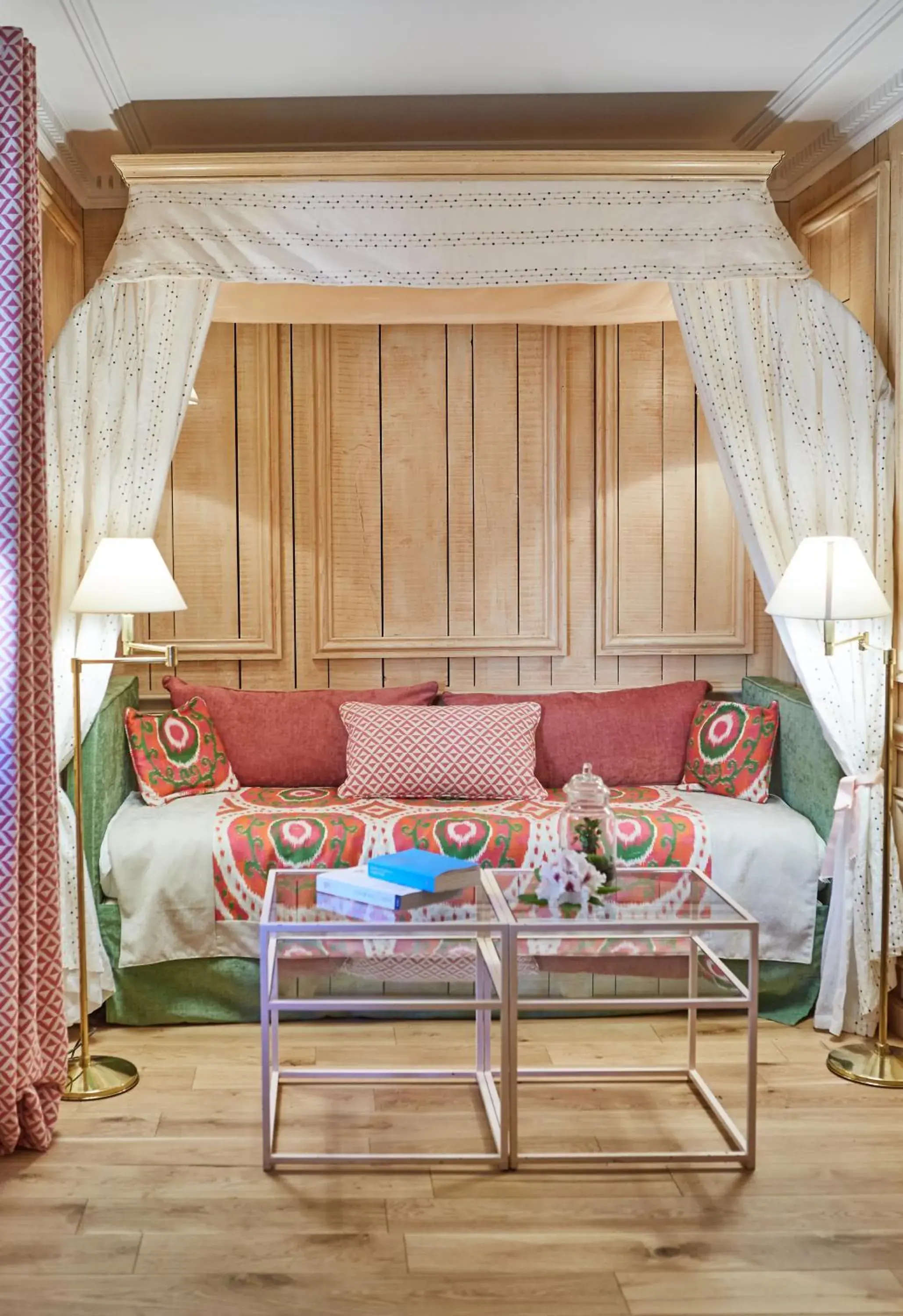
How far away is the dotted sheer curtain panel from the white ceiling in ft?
1.89

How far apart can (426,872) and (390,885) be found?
9cm

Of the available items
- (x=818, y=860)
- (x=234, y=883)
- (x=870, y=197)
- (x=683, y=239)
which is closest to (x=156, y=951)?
(x=234, y=883)

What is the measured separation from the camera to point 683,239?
3668 millimetres

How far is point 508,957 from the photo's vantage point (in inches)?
110

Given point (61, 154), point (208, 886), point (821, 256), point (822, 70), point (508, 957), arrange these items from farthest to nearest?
point (821, 256) < point (61, 154) < point (208, 886) < point (822, 70) < point (508, 957)

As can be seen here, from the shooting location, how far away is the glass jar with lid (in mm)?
3008

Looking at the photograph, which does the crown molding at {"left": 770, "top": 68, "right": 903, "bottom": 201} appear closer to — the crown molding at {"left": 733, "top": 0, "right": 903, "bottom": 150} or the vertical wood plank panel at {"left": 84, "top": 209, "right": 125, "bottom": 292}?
the crown molding at {"left": 733, "top": 0, "right": 903, "bottom": 150}

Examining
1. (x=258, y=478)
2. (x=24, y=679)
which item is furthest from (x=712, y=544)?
(x=24, y=679)

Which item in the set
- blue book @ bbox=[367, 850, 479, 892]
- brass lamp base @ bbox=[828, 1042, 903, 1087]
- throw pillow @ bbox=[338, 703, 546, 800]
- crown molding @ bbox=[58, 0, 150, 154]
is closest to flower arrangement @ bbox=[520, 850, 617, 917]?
blue book @ bbox=[367, 850, 479, 892]

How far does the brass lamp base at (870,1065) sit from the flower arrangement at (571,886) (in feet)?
2.97

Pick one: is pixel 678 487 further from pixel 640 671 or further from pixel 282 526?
pixel 282 526

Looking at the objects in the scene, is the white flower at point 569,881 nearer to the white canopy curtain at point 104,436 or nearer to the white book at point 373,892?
the white book at point 373,892

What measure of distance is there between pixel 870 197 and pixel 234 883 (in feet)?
9.20

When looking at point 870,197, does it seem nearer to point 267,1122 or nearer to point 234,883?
point 234,883
